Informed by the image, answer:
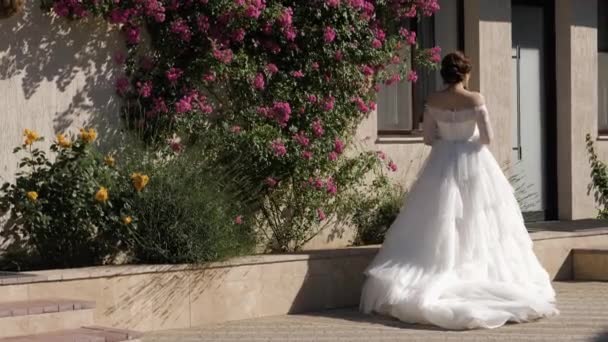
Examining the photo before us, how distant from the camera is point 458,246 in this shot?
10.1 meters

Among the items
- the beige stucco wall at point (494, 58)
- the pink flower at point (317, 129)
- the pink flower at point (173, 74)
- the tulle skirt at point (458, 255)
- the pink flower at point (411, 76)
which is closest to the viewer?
the tulle skirt at point (458, 255)

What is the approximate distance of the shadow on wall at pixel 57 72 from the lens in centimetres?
975

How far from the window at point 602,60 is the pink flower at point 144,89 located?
667cm

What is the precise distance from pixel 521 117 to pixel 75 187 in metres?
6.62

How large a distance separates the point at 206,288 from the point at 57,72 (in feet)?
6.72

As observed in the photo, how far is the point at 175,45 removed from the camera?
10586mm

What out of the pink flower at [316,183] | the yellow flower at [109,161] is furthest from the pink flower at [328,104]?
the yellow flower at [109,161]

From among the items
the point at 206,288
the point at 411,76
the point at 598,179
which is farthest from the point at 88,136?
the point at 598,179

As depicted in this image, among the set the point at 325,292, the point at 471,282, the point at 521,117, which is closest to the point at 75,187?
the point at 325,292

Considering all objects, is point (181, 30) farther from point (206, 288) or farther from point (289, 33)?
point (206, 288)

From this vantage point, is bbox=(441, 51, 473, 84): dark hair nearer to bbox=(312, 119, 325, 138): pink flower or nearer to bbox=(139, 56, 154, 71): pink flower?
bbox=(312, 119, 325, 138): pink flower

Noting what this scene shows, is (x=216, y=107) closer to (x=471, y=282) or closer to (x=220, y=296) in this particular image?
(x=220, y=296)

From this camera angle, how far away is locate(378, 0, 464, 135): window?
12945 mm

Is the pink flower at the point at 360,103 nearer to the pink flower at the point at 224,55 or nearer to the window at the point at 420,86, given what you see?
the window at the point at 420,86
